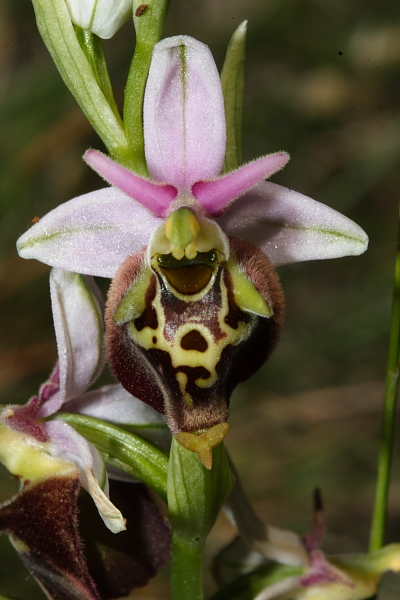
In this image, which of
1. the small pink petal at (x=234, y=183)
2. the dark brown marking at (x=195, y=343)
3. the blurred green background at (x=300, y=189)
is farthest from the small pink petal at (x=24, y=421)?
the blurred green background at (x=300, y=189)

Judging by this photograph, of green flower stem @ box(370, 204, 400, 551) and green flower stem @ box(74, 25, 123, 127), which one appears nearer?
green flower stem @ box(74, 25, 123, 127)

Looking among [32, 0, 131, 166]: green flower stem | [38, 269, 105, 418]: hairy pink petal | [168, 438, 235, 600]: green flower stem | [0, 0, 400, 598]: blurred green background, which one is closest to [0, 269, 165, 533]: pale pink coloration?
[38, 269, 105, 418]: hairy pink petal

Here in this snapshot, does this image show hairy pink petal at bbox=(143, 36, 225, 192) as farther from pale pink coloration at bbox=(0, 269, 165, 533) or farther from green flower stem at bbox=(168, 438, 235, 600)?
green flower stem at bbox=(168, 438, 235, 600)

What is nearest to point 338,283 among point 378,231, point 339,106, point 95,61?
point 378,231

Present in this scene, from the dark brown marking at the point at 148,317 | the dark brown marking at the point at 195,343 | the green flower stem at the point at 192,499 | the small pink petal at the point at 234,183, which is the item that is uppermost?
the small pink petal at the point at 234,183

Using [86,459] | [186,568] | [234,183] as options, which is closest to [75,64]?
[234,183]

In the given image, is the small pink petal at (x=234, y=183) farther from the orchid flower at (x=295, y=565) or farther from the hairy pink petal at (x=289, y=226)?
the orchid flower at (x=295, y=565)
